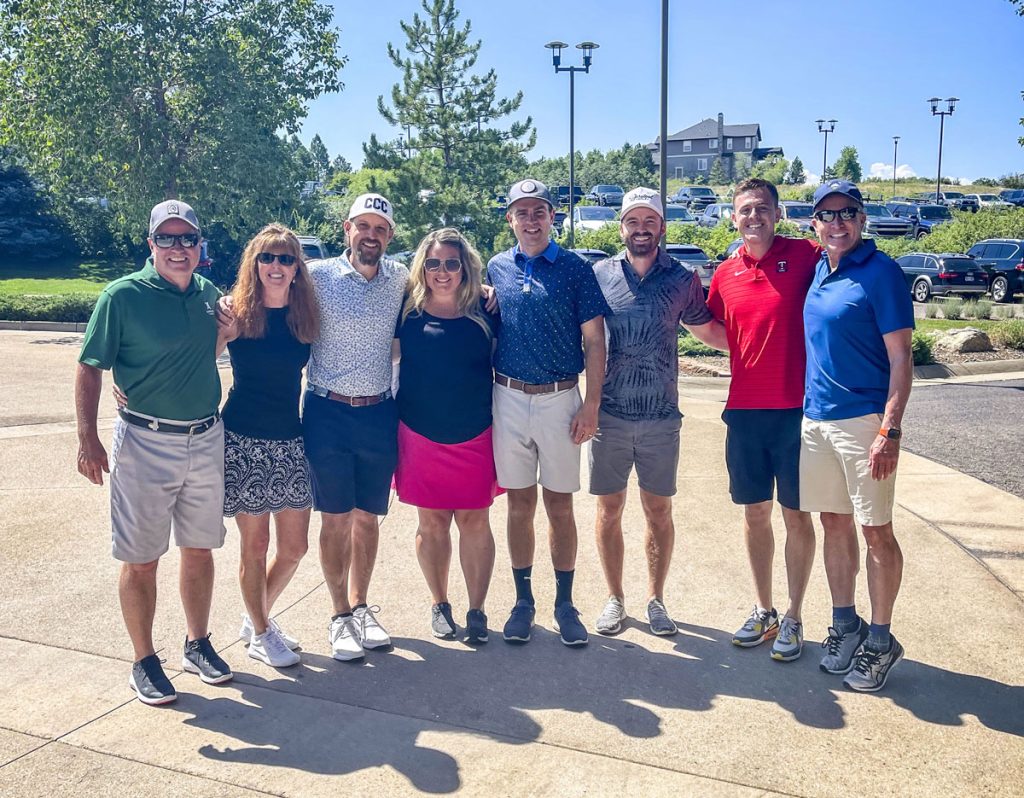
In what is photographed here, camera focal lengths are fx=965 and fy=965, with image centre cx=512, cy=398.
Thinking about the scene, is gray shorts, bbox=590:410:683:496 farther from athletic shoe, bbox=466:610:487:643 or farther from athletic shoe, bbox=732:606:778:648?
athletic shoe, bbox=466:610:487:643

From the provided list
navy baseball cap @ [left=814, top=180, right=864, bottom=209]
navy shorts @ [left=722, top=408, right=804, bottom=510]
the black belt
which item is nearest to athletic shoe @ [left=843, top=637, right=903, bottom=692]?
navy shorts @ [left=722, top=408, right=804, bottom=510]

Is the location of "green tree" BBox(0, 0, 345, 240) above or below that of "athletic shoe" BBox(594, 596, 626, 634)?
above

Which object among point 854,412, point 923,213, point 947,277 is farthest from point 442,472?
point 923,213

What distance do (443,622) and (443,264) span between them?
1709 mm

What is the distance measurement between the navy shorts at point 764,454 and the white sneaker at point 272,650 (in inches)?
86.5

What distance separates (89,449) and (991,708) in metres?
3.73

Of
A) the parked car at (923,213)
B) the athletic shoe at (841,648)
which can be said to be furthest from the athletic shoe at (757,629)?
the parked car at (923,213)

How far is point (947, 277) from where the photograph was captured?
2361cm

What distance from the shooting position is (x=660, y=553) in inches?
189

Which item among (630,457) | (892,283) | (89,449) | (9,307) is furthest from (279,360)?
(9,307)

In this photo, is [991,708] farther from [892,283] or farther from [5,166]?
[5,166]

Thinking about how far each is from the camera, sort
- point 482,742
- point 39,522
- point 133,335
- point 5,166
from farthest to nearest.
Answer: point 5,166 < point 39,522 < point 133,335 < point 482,742

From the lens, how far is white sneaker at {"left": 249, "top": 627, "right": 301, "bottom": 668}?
4.24m

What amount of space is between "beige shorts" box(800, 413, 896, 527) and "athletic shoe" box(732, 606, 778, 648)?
22.6 inches
